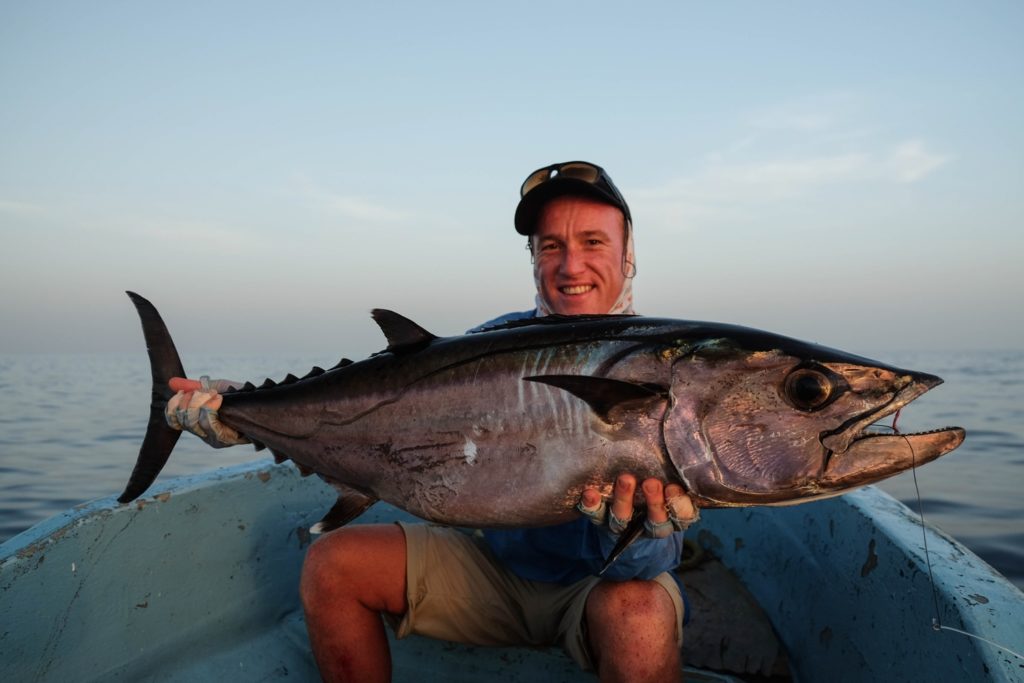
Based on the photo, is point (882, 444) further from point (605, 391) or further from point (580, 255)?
point (580, 255)

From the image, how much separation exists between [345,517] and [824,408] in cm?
158

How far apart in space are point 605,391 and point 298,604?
8.73 feet

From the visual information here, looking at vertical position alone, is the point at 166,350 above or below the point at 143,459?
above

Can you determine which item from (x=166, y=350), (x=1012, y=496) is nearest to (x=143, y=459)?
(x=166, y=350)

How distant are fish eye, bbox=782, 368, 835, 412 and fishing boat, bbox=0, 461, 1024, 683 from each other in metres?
0.84

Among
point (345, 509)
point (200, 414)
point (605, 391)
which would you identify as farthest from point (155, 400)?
point (605, 391)

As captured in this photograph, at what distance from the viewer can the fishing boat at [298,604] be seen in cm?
226

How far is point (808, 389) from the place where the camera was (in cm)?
175

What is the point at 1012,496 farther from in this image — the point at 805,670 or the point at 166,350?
the point at 166,350

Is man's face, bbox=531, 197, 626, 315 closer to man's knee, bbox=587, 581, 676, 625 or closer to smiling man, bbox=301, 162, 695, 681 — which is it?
smiling man, bbox=301, 162, 695, 681

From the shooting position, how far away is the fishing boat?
7.42 ft

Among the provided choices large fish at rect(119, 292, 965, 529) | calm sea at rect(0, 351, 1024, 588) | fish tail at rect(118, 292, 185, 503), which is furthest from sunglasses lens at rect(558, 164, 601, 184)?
calm sea at rect(0, 351, 1024, 588)

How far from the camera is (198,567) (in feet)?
10.3

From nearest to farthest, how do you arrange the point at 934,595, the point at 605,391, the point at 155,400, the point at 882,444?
the point at 882,444
the point at 605,391
the point at 934,595
the point at 155,400
